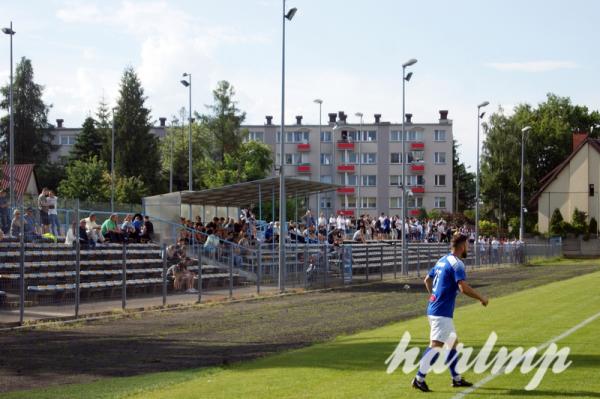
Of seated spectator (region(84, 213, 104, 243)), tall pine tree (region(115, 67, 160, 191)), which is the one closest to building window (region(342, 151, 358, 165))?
tall pine tree (region(115, 67, 160, 191))

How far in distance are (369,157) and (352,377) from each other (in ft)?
357

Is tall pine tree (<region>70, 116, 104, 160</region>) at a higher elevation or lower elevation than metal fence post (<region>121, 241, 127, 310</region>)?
higher

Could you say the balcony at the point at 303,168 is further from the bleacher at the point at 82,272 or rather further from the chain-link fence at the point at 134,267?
the bleacher at the point at 82,272

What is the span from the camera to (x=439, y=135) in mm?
118438

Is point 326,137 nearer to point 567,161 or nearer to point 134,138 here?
point 134,138

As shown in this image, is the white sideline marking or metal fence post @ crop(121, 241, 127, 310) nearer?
the white sideline marking

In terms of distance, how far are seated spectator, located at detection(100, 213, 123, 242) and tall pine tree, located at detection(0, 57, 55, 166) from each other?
74.2m

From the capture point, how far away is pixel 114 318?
23094 mm

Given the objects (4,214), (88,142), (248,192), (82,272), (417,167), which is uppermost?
(88,142)

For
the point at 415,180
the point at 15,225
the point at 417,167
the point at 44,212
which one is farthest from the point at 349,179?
the point at 15,225

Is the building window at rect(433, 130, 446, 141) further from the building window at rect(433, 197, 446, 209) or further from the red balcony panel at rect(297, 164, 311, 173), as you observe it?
the red balcony panel at rect(297, 164, 311, 173)

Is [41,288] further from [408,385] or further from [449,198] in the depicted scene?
[449,198]

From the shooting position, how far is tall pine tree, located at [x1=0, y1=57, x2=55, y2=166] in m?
102

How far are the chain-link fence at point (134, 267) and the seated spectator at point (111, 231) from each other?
0.14 feet
